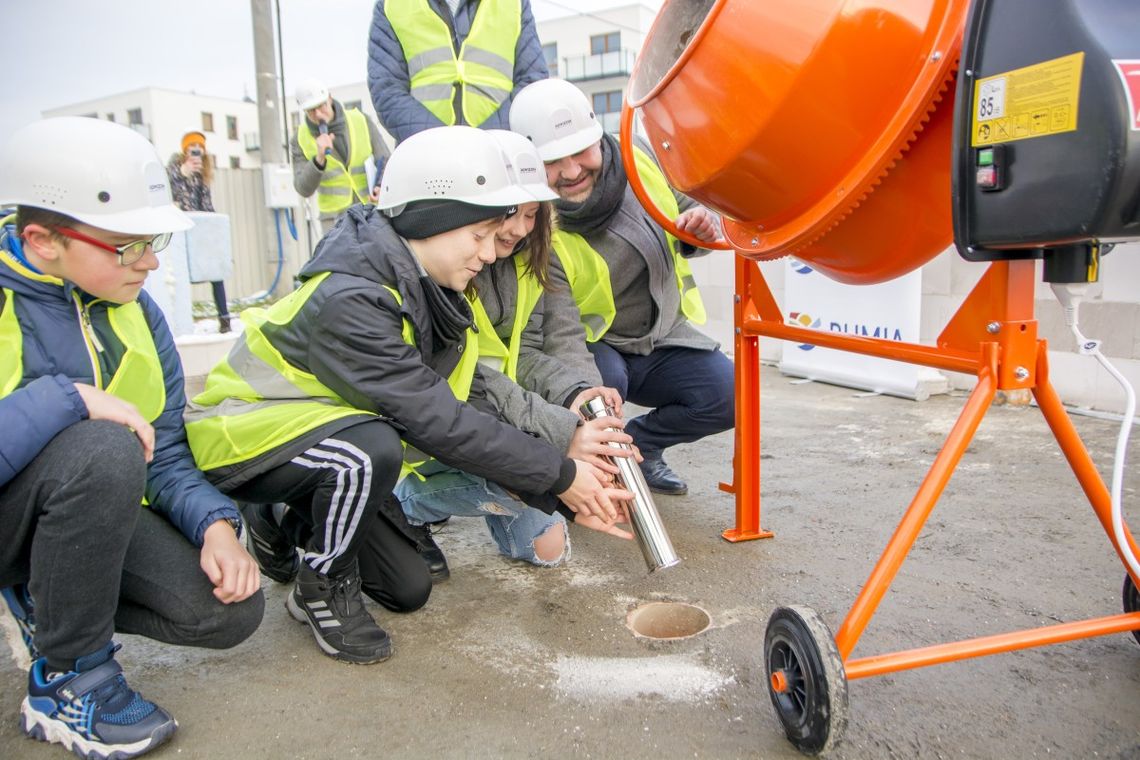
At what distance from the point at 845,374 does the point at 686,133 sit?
3188 mm

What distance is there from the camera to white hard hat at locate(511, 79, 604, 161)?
247cm

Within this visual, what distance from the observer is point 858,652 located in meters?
1.95

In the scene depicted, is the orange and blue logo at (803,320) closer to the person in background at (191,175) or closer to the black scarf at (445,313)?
the black scarf at (445,313)

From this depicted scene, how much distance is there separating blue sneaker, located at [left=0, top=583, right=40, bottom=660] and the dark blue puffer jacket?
0.29 metres

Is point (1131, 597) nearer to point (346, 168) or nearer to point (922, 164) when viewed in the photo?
point (922, 164)

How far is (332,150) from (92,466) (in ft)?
16.1

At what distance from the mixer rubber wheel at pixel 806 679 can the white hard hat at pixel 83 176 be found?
138cm

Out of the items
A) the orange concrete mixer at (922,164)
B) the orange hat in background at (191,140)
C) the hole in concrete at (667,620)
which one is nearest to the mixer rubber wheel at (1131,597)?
the orange concrete mixer at (922,164)

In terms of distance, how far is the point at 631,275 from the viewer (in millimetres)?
2787

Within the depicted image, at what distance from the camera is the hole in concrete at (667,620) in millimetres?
2123

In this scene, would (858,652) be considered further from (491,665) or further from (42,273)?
(42,273)

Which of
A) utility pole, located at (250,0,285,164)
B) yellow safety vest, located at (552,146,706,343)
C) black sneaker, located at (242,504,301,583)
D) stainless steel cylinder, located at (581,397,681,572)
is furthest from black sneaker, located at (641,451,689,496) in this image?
utility pole, located at (250,0,285,164)

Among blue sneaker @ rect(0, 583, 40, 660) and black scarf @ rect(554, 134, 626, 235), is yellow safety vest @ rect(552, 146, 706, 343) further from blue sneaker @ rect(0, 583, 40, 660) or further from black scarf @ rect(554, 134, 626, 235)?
blue sneaker @ rect(0, 583, 40, 660)

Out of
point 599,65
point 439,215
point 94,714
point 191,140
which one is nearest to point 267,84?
point 191,140
